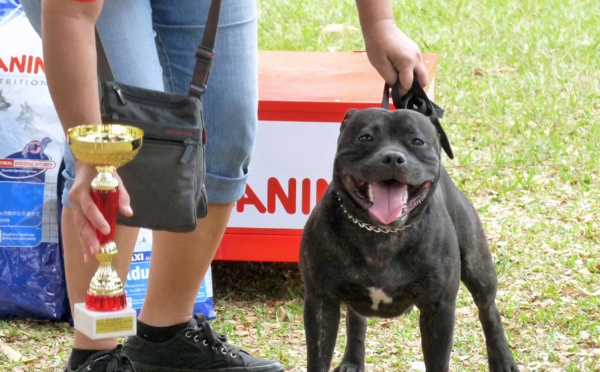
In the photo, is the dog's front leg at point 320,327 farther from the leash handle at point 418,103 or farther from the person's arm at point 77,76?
the person's arm at point 77,76

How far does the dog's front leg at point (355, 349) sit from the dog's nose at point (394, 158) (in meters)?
0.90

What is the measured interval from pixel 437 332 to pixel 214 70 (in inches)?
38.3

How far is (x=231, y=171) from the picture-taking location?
2705 millimetres

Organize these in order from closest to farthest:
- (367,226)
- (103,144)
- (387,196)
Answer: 1. (103,144)
2. (387,196)
3. (367,226)

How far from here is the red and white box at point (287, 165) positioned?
11.9 feet

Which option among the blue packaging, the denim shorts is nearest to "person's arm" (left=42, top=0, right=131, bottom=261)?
the denim shorts

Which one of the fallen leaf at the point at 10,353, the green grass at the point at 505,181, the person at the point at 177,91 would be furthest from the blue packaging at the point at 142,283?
the person at the point at 177,91

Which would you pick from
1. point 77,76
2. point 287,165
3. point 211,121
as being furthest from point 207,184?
point 287,165

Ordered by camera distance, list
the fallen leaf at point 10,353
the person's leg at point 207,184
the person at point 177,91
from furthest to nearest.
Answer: the fallen leaf at point 10,353, the person's leg at point 207,184, the person at point 177,91

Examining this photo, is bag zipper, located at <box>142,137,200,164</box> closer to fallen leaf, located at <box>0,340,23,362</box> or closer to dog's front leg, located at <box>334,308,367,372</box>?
dog's front leg, located at <box>334,308,367,372</box>

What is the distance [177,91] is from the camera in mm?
2633

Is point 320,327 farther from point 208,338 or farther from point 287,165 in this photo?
point 287,165

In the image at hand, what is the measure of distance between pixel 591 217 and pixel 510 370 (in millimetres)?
2057

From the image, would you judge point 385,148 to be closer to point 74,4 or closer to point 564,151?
point 74,4
